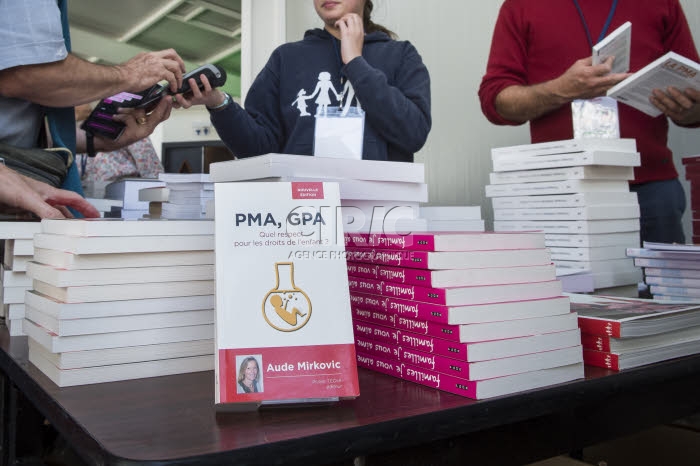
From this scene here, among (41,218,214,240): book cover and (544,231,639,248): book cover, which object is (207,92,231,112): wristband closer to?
(41,218,214,240): book cover

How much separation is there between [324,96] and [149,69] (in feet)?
1.70

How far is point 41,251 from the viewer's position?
87 cm

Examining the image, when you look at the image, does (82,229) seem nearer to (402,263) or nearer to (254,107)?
(402,263)

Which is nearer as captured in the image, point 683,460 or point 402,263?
point 402,263

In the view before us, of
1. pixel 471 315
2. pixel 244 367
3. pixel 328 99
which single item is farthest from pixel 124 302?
pixel 328 99

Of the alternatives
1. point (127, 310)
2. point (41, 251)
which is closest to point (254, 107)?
point (41, 251)

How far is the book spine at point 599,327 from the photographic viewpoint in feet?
2.53

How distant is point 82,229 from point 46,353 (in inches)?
6.8

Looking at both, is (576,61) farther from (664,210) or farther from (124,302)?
(124,302)

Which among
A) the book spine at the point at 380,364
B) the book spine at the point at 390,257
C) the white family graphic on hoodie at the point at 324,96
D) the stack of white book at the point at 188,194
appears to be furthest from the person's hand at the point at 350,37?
the book spine at the point at 380,364

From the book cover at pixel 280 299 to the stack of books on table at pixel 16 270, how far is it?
586 millimetres

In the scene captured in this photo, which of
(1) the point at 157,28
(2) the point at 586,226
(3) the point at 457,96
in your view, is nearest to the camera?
(2) the point at 586,226

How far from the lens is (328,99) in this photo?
1.71 meters

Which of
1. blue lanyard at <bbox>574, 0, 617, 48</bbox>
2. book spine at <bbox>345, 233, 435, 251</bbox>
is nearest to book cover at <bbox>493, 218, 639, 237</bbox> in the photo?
blue lanyard at <bbox>574, 0, 617, 48</bbox>
